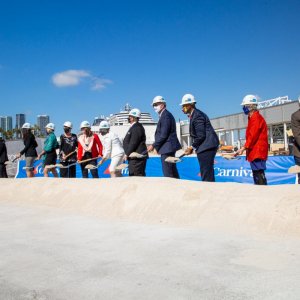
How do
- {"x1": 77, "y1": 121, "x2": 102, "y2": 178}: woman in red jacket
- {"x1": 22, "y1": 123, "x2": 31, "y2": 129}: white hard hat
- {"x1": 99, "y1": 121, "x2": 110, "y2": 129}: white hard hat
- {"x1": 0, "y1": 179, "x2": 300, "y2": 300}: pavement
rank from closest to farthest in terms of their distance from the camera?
{"x1": 0, "y1": 179, "x2": 300, "y2": 300}: pavement < {"x1": 99, "y1": 121, "x2": 110, "y2": 129}: white hard hat < {"x1": 77, "y1": 121, "x2": 102, "y2": 178}: woman in red jacket < {"x1": 22, "y1": 123, "x2": 31, "y2": 129}: white hard hat

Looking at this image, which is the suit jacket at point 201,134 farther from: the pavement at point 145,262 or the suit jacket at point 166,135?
the pavement at point 145,262

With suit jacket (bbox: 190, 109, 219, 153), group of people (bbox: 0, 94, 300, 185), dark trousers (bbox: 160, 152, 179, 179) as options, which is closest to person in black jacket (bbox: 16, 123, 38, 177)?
group of people (bbox: 0, 94, 300, 185)

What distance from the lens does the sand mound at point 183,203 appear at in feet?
12.5

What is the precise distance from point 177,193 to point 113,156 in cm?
349

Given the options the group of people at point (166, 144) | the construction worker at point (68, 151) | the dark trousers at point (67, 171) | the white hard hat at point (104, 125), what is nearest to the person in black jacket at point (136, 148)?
the group of people at point (166, 144)

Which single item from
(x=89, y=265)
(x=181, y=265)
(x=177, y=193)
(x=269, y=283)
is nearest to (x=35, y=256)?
(x=89, y=265)

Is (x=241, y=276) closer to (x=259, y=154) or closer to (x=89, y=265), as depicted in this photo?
(x=89, y=265)

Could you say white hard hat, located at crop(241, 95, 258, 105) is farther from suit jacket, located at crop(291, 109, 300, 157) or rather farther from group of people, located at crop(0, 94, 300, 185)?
suit jacket, located at crop(291, 109, 300, 157)

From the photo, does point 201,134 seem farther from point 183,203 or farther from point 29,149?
point 29,149

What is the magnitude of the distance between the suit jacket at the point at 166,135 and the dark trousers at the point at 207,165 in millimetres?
675

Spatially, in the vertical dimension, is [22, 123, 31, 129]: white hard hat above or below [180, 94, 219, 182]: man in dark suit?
above

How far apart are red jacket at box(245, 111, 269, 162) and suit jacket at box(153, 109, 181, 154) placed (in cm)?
135

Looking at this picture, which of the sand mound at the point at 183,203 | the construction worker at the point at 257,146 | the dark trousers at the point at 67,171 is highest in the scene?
the construction worker at the point at 257,146

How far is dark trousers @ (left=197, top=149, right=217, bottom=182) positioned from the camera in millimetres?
5922
